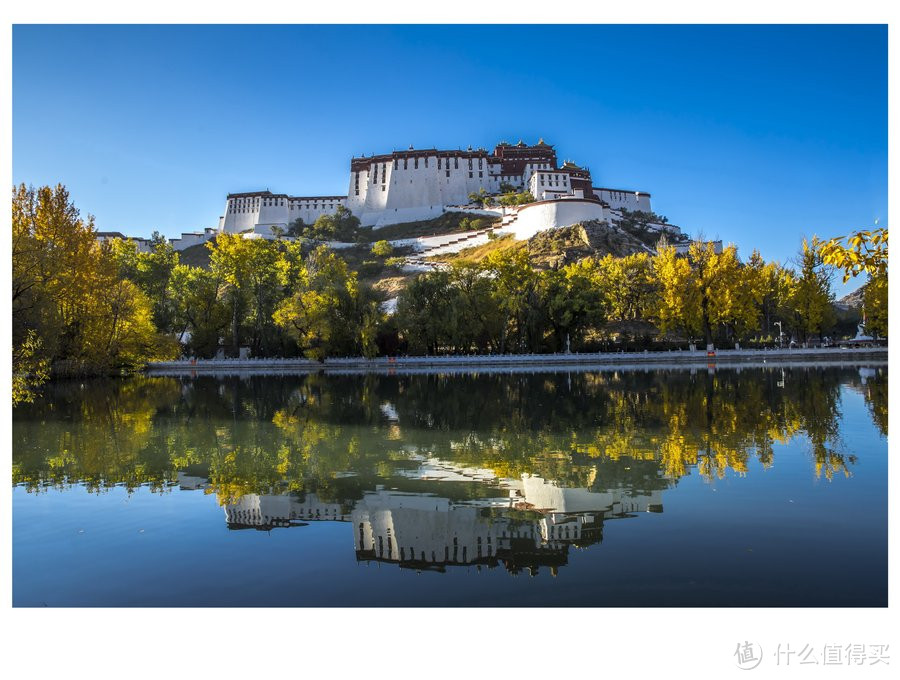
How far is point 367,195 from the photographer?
324 feet

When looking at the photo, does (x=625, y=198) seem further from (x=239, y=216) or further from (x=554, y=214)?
(x=239, y=216)

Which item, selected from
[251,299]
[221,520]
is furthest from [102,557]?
[251,299]

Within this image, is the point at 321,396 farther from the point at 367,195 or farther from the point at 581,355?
the point at 367,195

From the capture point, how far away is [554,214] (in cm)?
7450

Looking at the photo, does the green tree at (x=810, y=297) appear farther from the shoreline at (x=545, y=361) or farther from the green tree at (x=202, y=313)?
the green tree at (x=202, y=313)

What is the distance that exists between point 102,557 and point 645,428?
10.0 metres

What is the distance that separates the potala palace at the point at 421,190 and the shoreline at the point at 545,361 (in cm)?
4946

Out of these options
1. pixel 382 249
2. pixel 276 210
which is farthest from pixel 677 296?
pixel 276 210

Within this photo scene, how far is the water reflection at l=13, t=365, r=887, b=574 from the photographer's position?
7.03 metres

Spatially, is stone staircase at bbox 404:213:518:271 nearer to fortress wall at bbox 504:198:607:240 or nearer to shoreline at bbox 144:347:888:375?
fortress wall at bbox 504:198:607:240

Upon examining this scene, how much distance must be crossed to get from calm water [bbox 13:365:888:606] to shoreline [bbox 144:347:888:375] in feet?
84.9

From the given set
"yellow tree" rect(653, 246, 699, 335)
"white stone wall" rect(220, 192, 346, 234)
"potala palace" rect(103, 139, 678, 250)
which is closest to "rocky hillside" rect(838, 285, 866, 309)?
"potala palace" rect(103, 139, 678, 250)

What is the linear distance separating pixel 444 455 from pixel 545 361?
32211mm

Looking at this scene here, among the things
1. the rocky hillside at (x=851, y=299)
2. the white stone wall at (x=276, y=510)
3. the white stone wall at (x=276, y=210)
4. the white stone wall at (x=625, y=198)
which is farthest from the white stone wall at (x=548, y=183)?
the white stone wall at (x=276, y=510)
